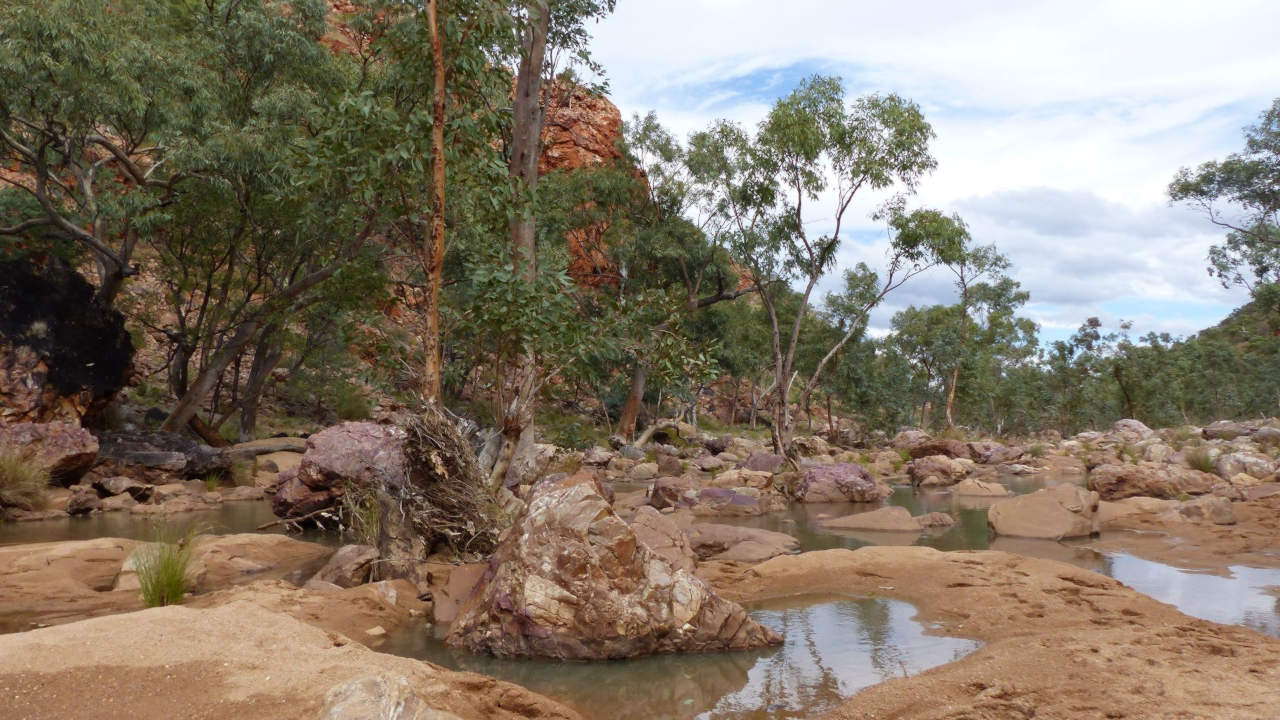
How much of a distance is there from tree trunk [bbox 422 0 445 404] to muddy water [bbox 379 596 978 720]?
2.61m

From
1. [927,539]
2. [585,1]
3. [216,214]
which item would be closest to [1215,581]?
[927,539]

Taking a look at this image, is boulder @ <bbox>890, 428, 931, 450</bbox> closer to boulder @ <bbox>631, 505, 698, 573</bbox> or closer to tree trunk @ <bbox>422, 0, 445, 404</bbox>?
boulder @ <bbox>631, 505, 698, 573</bbox>

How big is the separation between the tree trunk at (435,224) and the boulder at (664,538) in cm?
268

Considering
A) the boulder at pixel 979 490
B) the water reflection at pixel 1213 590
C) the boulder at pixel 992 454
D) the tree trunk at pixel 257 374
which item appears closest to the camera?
the water reflection at pixel 1213 590

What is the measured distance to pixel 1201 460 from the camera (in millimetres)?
17594

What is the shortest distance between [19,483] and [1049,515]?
15.8 metres

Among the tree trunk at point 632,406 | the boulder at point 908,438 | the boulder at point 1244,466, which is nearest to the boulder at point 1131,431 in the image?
the boulder at point 908,438

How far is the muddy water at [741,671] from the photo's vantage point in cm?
476

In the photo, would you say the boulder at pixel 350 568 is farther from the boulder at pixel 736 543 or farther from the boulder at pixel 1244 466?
the boulder at pixel 1244 466

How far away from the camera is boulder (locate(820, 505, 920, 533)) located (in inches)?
486

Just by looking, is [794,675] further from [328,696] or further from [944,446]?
[944,446]

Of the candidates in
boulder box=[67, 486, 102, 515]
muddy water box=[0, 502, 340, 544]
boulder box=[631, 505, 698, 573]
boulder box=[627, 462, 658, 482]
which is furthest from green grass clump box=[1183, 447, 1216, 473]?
boulder box=[67, 486, 102, 515]

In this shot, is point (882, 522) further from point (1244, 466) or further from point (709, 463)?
point (709, 463)

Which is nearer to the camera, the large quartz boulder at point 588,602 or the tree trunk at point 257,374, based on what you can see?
the large quartz boulder at point 588,602
